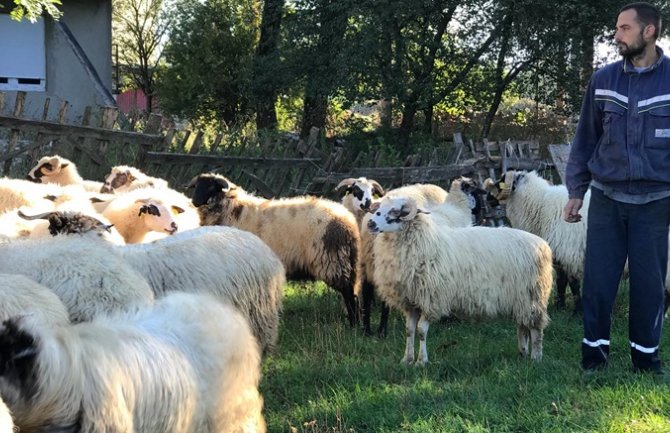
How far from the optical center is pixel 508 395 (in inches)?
179

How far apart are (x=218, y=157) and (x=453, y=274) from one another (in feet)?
17.6

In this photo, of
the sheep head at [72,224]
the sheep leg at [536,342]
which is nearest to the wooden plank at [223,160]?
the sheep head at [72,224]

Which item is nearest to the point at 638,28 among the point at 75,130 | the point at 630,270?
the point at 630,270

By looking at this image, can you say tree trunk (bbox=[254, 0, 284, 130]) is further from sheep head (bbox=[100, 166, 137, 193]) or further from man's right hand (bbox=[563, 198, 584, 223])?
man's right hand (bbox=[563, 198, 584, 223])

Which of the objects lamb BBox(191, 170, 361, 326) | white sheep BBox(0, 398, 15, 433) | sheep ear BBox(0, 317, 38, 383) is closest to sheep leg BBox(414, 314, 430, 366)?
lamb BBox(191, 170, 361, 326)

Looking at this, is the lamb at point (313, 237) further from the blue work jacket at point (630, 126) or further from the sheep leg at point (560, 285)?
the blue work jacket at point (630, 126)

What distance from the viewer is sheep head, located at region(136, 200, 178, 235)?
5.96 m

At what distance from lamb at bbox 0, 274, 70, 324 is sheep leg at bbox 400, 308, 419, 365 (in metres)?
2.92

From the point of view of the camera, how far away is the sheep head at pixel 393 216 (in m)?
6.06

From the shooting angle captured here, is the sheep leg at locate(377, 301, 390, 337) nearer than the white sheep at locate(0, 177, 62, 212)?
No

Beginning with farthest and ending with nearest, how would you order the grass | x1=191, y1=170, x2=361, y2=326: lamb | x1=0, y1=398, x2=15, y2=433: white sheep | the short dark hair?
x1=191, y1=170, x2=361, y2=326: lamb → the short dark hair → the grass → x1=0, y1=398, x2=15, y2=433: white sheep

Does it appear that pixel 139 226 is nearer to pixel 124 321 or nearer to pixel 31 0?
pixel 31 0

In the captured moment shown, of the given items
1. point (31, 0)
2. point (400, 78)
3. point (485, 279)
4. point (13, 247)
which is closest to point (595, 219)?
point (485, 279)

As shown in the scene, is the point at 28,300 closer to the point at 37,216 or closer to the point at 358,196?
the point at 37,216
